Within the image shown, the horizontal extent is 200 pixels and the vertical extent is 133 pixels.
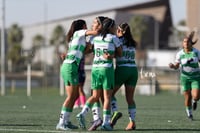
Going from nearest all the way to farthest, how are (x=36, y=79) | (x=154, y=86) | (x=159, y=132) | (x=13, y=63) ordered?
(x=159, y=132) → (x=154, y=86) → (x=36, y=79) → (x=13, y=63)

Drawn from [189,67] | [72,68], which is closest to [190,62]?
[189,67]

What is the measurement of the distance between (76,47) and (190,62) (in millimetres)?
4665

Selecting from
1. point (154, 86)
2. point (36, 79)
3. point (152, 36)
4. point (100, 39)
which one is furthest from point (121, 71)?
point (152, 36)

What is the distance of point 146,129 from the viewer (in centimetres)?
1309

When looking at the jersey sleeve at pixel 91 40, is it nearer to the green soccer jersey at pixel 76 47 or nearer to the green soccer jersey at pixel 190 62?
the green soccer jersey at pixel 76 47

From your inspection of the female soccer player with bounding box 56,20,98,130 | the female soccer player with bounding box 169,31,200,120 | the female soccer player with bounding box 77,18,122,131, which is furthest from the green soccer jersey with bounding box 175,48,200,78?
the female soccer player with bounding box 56,20,98,130

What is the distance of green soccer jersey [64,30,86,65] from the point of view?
12812 mm

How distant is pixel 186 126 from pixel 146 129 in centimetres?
123

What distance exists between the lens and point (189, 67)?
659 inches

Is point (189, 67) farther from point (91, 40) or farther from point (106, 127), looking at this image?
point (106, 127)

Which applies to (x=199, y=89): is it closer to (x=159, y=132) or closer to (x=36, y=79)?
(x=159, y=132)

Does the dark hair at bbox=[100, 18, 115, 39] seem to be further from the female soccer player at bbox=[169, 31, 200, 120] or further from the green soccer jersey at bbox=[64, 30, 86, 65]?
the female soccer player at bbox=[169, 31, 200, 120]

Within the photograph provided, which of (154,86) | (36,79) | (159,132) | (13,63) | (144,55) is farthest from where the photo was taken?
(13,63)

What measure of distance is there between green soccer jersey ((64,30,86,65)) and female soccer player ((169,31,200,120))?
13.8 feet
